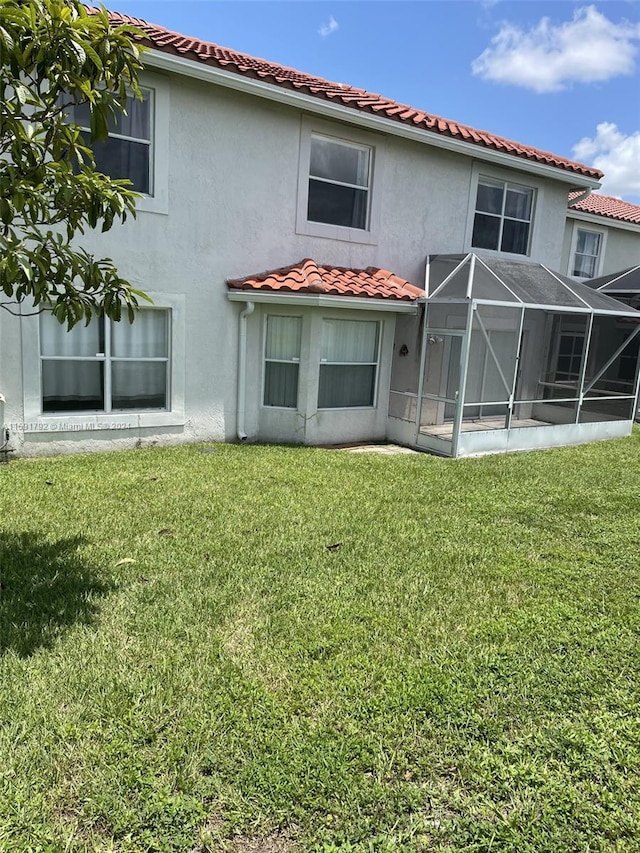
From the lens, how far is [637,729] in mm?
3547

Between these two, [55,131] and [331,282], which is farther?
[331,282]

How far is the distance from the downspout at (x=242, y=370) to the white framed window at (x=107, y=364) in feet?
4.41

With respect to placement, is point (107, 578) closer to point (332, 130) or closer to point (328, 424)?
point (328, 424)

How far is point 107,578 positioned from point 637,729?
4189 mm

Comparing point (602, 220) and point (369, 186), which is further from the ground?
point (602, 220)

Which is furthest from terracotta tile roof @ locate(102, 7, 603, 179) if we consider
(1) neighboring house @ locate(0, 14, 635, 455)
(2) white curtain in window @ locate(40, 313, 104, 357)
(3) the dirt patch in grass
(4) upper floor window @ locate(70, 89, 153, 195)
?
(3) the dirt patch in grass

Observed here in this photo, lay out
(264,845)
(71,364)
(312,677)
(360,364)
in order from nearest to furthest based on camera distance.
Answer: (264,845)
(312,677)
(71,364)
(360,364)

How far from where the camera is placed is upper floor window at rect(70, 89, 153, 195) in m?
9.27

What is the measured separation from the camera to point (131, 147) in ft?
31.0

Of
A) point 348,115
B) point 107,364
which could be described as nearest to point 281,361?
point 107,364

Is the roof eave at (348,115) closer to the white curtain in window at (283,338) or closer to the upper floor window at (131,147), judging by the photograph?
the upper floor window at (131,147)

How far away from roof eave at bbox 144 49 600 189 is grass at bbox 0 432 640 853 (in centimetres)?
590

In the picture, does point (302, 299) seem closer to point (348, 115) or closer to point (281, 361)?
point (281, 361)

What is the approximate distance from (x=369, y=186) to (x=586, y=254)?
10738 millimetres
